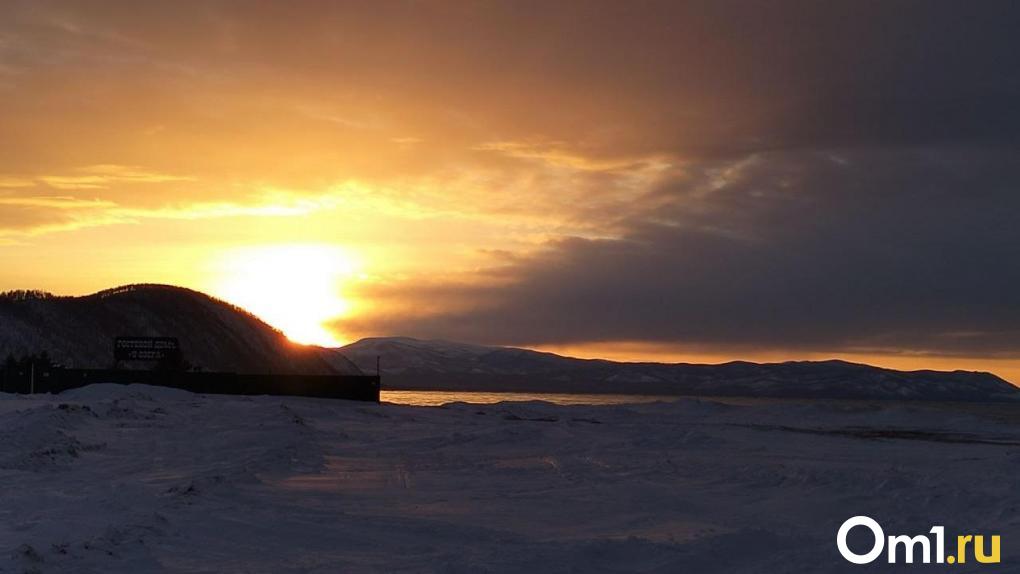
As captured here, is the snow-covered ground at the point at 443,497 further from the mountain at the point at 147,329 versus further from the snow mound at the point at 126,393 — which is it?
the mountain at the point at 147,329

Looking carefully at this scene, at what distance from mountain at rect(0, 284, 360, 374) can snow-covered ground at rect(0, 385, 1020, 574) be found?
5313cm

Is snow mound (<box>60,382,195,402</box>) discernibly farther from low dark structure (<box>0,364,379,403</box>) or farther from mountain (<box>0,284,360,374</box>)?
mountain (<box>0,284,360,374</box>)

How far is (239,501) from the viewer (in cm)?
1739

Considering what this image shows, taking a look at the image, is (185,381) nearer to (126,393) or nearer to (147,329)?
(126,393)

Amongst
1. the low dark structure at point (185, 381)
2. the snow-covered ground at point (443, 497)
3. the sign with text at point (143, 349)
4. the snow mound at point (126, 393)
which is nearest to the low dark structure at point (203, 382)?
the low dark structure at point (185, 381)

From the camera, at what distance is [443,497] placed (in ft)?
64.6

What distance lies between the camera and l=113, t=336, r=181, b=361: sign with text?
7175 cm

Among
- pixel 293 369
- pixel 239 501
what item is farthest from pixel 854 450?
pixel 293 369

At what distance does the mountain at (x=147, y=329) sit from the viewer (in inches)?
3489

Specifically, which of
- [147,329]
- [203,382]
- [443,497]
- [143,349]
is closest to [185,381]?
[203,382]

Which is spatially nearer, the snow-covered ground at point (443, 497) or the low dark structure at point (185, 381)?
the snow-covered ground at point (443, 497)

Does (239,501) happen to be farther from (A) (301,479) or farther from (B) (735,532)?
(B) (735,532)

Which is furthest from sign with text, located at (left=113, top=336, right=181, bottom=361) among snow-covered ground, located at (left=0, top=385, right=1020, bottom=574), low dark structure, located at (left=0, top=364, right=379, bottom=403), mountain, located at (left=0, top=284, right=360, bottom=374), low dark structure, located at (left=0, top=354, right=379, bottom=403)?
snow-covered ground, located at (left=0, top=385, right=1020, bottom=574)

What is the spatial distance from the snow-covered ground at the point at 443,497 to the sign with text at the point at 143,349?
108 feet
